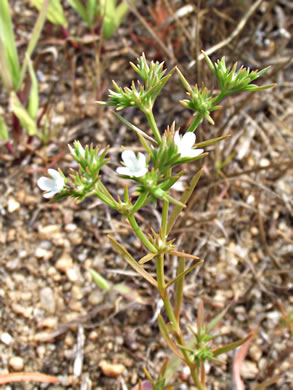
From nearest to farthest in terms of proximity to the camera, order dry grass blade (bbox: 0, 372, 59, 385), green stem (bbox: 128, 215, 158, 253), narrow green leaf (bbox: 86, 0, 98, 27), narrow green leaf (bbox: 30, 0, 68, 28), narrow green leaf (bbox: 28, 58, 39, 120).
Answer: green stem (bbox: 128, 215, 158, 253)
dry grass blade (bbox: 0, 372, 59, 385)
narrow green leaf (bbox: 28, 58, 39, 120)
narrow green leaf (bbox: 30, 0, 68, 28)
narrow green leaf (bbox: 86, 0, 98, 27)

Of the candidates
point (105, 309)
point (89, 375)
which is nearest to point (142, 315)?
point (105, 309)

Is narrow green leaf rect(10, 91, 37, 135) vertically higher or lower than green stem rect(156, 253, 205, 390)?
higher

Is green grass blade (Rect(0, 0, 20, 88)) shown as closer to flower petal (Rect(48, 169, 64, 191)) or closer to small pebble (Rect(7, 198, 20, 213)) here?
small pebble (Rect(7, 198, 20, 213))

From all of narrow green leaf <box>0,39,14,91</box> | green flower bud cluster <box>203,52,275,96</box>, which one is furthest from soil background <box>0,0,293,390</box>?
green flower bud cluster <box>203,52,275,96</box>

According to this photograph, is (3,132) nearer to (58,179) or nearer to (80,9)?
(80,9)

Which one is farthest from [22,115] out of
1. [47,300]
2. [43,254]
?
[47,300]

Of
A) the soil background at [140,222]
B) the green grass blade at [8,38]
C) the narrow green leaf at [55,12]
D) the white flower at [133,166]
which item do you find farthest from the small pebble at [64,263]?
the narrow green leaf at [55,12]

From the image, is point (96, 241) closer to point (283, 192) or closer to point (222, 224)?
point (222, 224)
